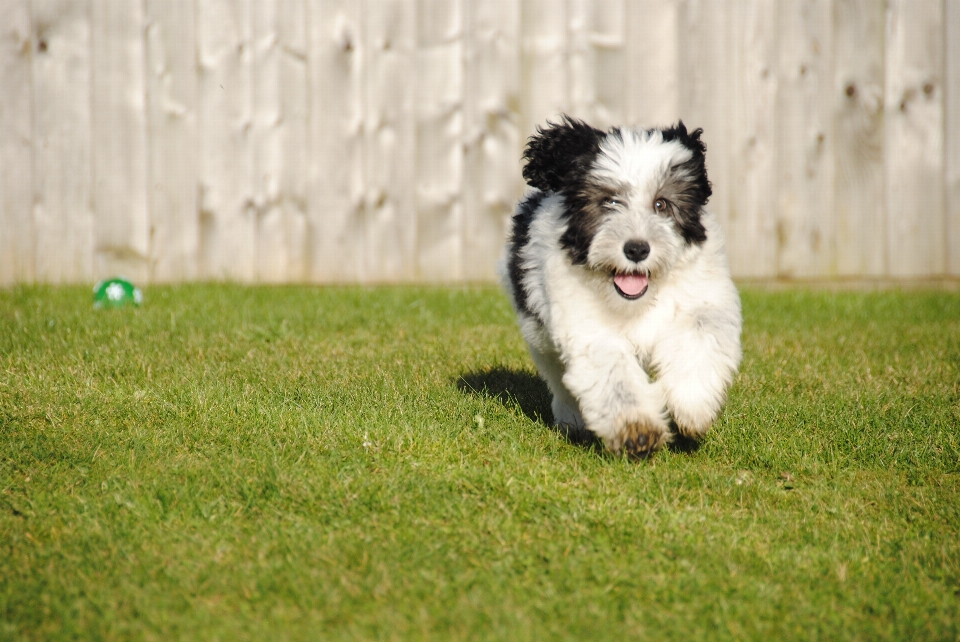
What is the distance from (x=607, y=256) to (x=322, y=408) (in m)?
1.41

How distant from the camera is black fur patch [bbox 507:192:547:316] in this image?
167 inches

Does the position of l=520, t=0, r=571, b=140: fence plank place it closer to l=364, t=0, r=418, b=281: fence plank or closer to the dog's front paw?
l=364, t=0, r=418, b=281: fence plank

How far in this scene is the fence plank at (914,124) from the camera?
7715 mm

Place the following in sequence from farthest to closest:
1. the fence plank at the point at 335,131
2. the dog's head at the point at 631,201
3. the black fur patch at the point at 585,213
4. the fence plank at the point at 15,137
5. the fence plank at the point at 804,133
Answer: the fence plank at the point at 804,133 < the fence plank at the point at 335,131 < the fence plank at the point at 15,137 < the black fur patch at the point at 585,213 < the dog's head at the point at 631,201

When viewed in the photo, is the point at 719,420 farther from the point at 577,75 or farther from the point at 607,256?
the point at 577,75

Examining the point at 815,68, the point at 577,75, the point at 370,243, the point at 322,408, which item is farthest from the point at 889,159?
the point at 322,408

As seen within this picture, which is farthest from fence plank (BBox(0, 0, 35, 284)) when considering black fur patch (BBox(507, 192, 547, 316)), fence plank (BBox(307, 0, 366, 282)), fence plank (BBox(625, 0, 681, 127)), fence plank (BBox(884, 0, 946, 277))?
fence plank (BBox(884, 0, 946, 277))

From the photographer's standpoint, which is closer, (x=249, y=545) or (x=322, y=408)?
(x=249, y=545)

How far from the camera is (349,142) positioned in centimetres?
750

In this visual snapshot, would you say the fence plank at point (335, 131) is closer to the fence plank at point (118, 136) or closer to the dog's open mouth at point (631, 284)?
the fence plank at point (118, 136)

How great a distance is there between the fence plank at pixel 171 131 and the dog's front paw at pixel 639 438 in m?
4.88

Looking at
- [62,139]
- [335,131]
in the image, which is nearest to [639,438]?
[335,131]

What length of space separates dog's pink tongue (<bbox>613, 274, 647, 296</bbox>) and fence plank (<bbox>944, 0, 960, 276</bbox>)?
525 cm

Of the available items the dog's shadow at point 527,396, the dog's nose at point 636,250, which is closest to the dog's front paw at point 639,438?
the dog's shadow at point 527,396
